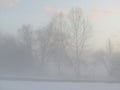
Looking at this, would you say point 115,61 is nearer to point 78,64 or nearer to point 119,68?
point 119,68

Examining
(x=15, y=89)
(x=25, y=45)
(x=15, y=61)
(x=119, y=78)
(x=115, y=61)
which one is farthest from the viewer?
(x=25, y=45)

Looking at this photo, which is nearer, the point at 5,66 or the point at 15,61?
the point at 5,66

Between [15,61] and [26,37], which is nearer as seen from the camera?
[15,61]

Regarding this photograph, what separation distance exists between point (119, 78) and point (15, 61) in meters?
15.9

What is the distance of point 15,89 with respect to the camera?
1425cm

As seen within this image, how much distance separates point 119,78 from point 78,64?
9.91m

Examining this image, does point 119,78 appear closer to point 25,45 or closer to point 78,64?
point 78,64

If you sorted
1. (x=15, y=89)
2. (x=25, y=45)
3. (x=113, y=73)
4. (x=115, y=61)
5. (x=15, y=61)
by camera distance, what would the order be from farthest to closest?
(x=25, y=45)
(x=15, y=61)
(x=115, y=61)
(x=113, y=73)
(x=15, y=89)

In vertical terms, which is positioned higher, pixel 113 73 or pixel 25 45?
pixel 25 45

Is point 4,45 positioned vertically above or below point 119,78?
above

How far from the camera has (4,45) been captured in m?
42.0

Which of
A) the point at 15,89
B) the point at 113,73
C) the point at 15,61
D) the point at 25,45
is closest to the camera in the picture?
the point at 15,89

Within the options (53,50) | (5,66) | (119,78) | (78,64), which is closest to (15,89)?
(119,78)

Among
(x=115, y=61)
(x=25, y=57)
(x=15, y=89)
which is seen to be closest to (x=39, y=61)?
(x=25, y=57)
